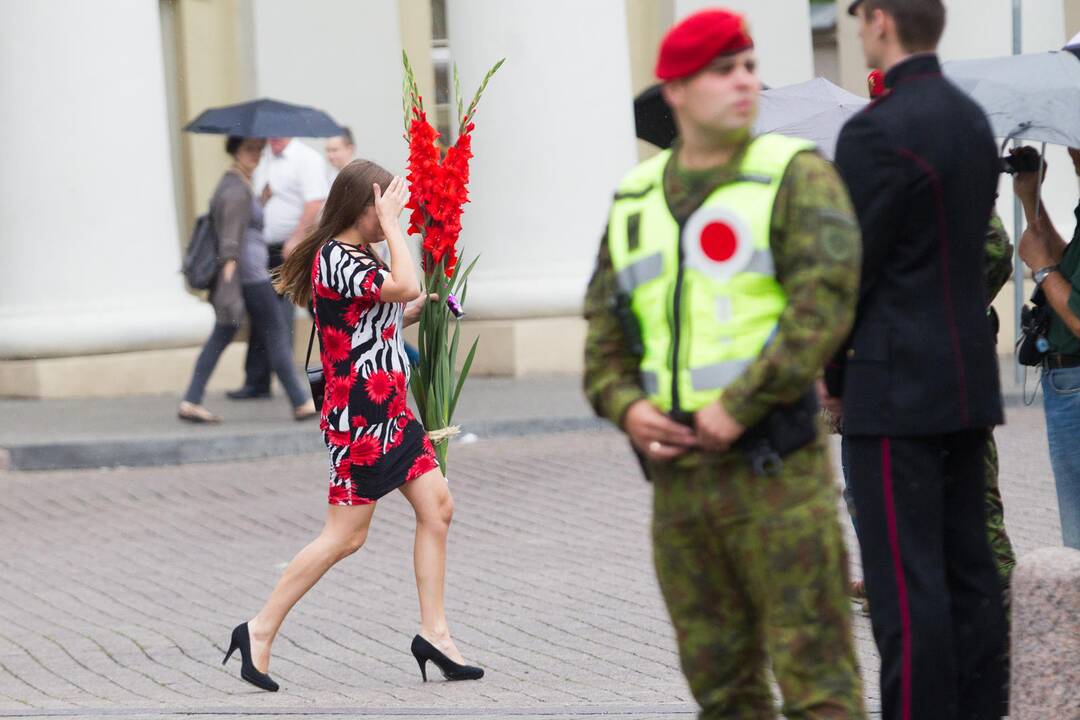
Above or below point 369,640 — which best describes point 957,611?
above

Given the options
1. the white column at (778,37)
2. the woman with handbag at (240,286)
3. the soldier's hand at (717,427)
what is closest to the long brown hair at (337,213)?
the soldier's hand at (717,427)

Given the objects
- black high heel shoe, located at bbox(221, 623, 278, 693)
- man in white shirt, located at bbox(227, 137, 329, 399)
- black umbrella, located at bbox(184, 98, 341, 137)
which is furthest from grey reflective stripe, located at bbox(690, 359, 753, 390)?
man in white shirt, located at bbox(227, 137, 329, 399)

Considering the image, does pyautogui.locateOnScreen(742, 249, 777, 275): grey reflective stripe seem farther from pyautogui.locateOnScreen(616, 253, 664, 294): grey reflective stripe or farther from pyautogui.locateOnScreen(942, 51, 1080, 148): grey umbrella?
pyautogui.locateOnScreen(942, 51, 1080, 148): grey umbrella

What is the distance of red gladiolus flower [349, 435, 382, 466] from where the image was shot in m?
6.13

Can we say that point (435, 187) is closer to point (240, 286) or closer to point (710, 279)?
point (710, 279)

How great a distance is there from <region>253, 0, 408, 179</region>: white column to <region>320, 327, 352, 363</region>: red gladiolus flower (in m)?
10.3

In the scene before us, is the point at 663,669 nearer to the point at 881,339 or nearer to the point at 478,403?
the point at 881,339

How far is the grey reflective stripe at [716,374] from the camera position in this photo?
11.9ft

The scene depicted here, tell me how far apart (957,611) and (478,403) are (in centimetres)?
908

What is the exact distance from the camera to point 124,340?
559 inches

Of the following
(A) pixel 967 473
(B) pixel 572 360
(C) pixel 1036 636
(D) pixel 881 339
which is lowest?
(B) pixel 572 360

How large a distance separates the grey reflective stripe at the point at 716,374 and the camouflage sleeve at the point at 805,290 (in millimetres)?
41

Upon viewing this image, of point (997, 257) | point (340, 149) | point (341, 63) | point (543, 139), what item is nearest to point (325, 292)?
point (997, 257)

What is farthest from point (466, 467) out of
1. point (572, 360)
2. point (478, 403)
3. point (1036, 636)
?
point (1036, 636)
